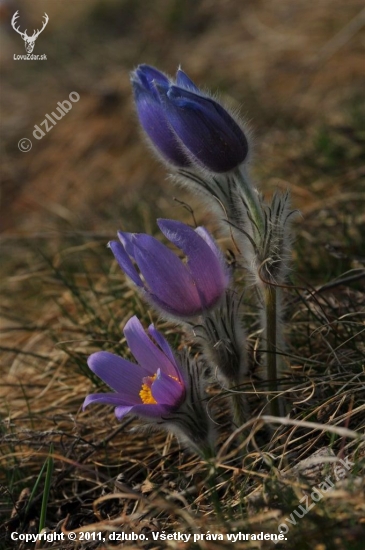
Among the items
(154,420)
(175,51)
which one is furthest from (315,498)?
(175,51)

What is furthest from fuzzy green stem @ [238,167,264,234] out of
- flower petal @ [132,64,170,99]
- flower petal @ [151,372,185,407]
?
flower petal @ [151,372,185,407]

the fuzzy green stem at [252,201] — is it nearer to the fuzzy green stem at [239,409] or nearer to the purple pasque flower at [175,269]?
the purple pasque flower at [175,269]

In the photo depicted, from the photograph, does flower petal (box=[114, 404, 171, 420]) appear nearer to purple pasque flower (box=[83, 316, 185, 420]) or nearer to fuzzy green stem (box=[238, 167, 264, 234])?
purple pasque flower (box=[83, 316, 185, 420])

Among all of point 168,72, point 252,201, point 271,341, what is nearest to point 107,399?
point 271,341

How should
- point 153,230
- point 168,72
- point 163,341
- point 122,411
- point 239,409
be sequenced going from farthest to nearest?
point 168,72, point 153,230, point 239,409, point 163,341, point 122,411

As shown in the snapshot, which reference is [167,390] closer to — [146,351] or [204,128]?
[146,351]

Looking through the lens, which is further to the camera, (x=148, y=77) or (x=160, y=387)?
(x=148, y=77)

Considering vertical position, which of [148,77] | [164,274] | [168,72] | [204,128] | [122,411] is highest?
[168,72]
